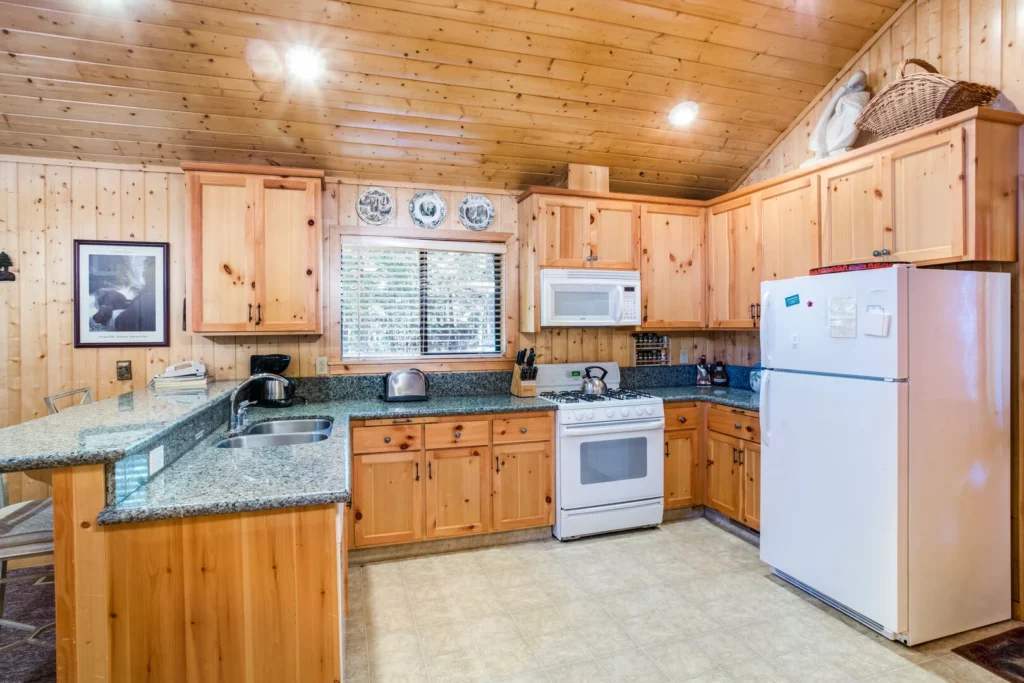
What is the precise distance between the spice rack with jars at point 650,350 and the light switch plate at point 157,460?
126 inches

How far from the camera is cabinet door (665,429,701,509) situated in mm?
3545

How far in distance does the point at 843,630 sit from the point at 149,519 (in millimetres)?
2730

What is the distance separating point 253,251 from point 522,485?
7.03 feet

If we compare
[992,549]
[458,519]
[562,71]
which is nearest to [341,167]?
[562,71]

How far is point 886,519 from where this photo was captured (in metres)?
2.14

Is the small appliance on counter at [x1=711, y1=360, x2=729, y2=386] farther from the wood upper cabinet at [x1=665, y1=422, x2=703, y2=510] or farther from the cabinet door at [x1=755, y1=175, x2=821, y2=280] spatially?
the cabinet door at [x1=755, y1=175, x2=821, y2=280]

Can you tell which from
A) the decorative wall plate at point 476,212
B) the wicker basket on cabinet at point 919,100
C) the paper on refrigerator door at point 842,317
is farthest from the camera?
the decorative wall plate at point 476,212

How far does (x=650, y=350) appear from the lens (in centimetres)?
412

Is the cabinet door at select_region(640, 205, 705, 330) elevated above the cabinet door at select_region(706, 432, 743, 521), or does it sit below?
above

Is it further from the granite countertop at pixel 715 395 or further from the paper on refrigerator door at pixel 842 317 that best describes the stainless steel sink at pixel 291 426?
the paper on refrigerator door at pixel 842 317

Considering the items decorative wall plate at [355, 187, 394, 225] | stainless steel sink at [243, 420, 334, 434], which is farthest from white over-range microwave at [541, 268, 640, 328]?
stainless steel sink at [243, 420, 334, 434]

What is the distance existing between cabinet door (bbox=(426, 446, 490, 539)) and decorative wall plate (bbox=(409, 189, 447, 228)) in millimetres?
1598

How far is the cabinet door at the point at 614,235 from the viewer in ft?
11.9

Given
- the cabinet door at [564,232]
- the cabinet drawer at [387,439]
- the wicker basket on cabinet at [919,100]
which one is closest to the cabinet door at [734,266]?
the wicker basket on cabinet at [919,100]
